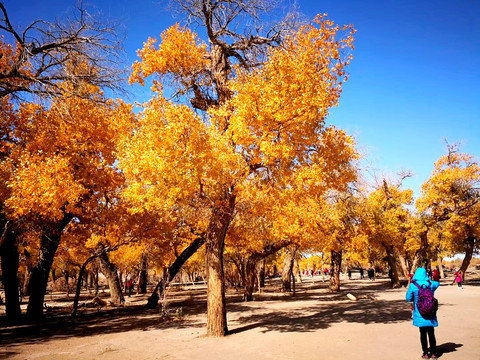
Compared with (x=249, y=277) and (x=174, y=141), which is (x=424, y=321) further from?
(x=249, y=277)

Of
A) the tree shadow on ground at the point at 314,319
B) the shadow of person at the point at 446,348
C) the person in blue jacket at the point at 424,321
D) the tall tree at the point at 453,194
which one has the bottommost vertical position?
the tree shadow on ground at the point at 314,319

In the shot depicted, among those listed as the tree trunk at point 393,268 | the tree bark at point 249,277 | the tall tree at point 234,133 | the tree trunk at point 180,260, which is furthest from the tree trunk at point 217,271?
the tree trunk at point 393,268

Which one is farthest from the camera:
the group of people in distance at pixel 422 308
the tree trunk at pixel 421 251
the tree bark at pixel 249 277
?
the tree trunk at pixel 421 251

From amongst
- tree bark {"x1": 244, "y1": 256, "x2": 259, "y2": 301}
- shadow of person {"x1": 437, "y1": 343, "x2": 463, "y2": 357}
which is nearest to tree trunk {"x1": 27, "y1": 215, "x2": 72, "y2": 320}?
tree bark {"x1": 244, "y1": 256, "x2": 259, "y2": 301}

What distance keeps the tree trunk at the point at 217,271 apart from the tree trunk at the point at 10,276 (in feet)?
28.3

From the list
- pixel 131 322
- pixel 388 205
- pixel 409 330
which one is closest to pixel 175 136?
pixel 409 330

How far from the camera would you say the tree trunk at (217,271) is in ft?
29.8

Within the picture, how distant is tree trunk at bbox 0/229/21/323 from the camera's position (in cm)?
1288

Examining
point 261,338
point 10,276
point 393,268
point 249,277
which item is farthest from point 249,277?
point 393,268

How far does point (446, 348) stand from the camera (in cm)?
653

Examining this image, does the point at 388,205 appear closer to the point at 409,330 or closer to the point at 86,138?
the point at 409,330

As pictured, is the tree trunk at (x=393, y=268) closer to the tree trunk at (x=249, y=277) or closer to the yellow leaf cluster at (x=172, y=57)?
the tree trunk at (x=249, y=277)

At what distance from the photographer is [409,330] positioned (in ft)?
29.1

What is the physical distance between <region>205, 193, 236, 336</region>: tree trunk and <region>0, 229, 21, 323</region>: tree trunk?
863cm
